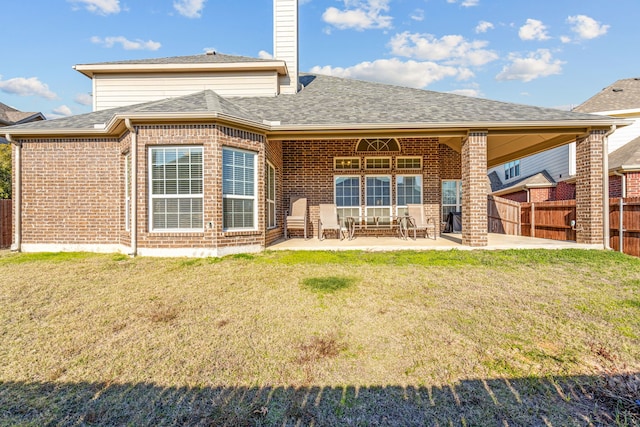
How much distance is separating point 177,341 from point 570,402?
9.63 ft

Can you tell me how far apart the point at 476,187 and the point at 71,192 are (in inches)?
374

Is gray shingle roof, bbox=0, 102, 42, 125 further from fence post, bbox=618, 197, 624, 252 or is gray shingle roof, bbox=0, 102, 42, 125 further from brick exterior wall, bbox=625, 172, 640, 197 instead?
brick exterior wall, bbox=625, 172, 640, 197

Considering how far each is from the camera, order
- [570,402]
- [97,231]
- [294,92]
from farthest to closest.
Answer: [294,92]
[97,231]
[570,402]

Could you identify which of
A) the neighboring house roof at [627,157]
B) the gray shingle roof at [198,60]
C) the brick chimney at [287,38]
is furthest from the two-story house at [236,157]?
the neighboring house roof at [627,157]

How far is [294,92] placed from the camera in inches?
408

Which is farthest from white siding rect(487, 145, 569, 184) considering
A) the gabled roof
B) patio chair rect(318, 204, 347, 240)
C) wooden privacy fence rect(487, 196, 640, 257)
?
patio chair rect(318, 204, 347, 240)

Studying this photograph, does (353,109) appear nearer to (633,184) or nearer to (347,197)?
(347,197)

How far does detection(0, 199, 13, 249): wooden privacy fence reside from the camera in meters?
8.39

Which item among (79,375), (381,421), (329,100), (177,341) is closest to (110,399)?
(79,375)

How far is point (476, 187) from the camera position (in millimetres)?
7199

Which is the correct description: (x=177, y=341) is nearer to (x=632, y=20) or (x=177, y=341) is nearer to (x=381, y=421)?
(x=381, y=421)

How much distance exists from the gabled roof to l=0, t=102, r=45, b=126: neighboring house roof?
102 feet

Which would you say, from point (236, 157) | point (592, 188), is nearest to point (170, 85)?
point (236, 157)

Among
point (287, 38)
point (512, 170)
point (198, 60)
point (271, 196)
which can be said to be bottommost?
point (271, 196)
